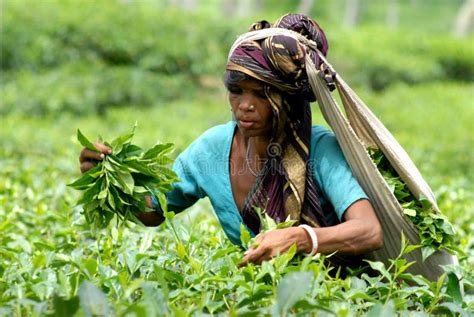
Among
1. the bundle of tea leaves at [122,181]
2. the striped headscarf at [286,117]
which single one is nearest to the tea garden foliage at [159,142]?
the bundle of tea leaves at [122,181]

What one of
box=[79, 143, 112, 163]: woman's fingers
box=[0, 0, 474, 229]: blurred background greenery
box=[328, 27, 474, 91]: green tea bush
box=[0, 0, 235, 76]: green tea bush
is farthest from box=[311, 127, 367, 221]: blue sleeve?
box=[328, 27, 474, 91]: green tea bush

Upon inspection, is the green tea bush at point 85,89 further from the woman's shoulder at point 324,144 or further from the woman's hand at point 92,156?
the woman's shoulder at point 324,144

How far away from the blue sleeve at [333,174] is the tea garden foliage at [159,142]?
23cm

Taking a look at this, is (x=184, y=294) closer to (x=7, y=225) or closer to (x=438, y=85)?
(x=7, y=225)

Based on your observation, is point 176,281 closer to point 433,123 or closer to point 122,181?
point 122,181

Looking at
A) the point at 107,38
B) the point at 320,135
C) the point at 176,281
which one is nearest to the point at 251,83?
the point at 320,135

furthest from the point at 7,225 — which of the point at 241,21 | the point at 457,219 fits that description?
the point at 241,21

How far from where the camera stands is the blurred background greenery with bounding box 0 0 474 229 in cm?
800

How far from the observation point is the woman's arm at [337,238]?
234 centimetres

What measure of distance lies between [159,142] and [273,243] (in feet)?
1.83

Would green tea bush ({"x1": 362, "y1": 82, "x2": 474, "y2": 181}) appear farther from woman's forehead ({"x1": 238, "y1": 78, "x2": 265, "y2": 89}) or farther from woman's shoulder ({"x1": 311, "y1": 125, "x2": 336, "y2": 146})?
woman's forehead ({"x1": 238, "y1": 78, "x2": 265, "y2": 89})

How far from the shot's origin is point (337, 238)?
2.51 meters

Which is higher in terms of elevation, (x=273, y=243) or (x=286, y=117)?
(x=286, y=117)

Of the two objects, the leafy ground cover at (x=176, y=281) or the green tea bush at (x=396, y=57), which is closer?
the leafy ground cover at (x=176, y=281)
